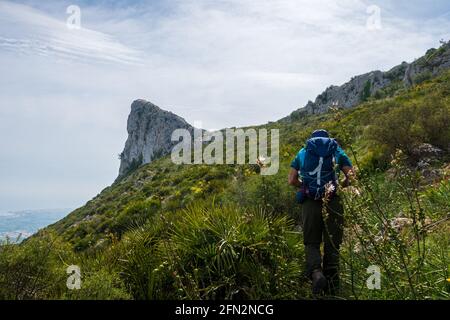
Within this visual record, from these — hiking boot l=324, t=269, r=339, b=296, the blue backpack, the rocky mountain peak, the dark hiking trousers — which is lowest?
hiking boot l=324, t=269, r=339, b=296

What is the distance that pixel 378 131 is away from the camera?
12375 mm

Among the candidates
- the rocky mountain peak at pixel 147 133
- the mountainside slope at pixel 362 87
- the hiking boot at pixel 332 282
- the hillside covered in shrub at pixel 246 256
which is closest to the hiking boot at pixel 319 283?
the hiking boot at pixel 332 282

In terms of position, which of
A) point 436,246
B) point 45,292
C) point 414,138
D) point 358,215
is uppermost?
point 414,138

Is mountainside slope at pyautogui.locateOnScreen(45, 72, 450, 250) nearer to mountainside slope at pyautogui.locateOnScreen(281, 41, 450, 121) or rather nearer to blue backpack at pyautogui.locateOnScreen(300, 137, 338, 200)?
blue backpack at pyautogui.locateOnScreen(300, 137, 338, 200)

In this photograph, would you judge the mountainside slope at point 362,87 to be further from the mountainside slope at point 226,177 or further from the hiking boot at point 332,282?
the hiking boot at point 332,282

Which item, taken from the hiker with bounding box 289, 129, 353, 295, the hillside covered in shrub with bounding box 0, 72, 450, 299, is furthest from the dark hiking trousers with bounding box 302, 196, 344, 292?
the hillside covered in shrub with bounding box 0, 72, 450, 299

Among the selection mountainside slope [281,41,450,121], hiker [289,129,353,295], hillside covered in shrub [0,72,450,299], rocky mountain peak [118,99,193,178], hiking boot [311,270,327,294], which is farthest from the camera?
rocky mountain peak [118,99,193,178]

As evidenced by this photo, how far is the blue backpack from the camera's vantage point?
16.1 ft

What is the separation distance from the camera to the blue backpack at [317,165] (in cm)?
491

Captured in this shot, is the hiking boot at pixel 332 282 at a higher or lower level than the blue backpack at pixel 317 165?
lower

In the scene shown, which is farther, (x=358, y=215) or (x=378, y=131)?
(x=378, y=131)
